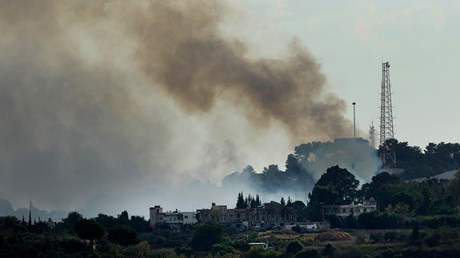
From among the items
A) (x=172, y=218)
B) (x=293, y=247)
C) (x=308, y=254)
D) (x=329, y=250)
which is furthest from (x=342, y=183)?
(x=308, y=254)

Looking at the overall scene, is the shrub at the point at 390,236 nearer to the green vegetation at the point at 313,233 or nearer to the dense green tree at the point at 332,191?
the green vegetation at the point at 313,233

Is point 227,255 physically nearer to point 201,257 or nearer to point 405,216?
point 201,257

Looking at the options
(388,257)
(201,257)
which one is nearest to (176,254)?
(201,257)

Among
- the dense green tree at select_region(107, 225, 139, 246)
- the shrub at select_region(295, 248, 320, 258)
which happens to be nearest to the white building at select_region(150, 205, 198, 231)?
the dense green tree at select_region(107, 225, 139, 246)

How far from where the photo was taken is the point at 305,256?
131m

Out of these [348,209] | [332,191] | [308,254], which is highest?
[332,191]

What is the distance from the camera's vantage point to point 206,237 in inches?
5689

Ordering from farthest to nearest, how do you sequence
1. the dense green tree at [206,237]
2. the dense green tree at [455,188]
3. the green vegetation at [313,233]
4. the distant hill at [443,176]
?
the distant hill at [443,176] → the dense green tree at [455,188] → the dense green tree at [206,237] → the green vegetation at [313,233]

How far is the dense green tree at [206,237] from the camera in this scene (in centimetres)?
14299

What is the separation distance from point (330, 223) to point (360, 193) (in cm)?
1906

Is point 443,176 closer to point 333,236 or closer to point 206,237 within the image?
point 333,236

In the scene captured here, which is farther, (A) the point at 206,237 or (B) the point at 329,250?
(A) the point at 206,237

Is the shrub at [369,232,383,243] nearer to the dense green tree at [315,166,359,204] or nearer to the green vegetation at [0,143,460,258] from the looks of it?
the green vegetation at [0,143,460,258]

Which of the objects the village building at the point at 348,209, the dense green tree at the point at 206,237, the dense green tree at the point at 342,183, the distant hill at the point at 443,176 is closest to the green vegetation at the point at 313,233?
the dense green tree at the point at 342,183
